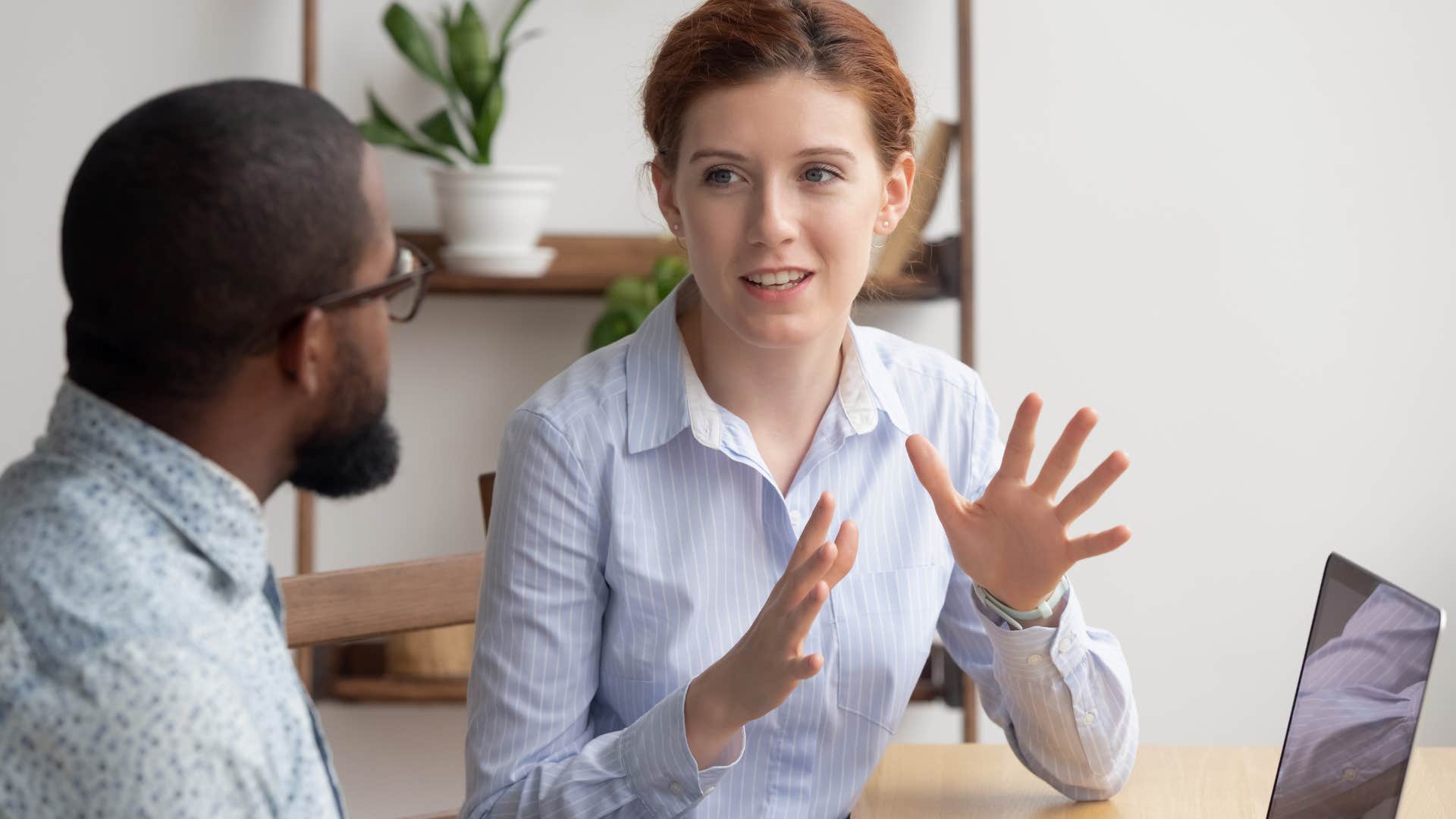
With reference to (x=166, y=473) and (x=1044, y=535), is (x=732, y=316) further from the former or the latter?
(x=166, y=473)

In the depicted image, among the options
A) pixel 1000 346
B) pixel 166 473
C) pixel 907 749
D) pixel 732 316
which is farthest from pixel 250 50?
pixel 166 473

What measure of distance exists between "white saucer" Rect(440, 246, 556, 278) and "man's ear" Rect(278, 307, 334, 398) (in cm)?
149

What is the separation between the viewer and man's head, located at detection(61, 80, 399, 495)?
0.76 meters

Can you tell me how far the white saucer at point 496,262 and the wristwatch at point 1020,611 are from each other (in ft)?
4.12

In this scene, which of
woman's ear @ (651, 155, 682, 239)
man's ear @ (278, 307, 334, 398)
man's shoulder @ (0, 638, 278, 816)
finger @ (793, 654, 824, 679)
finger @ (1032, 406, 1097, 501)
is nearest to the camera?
man's shoulder @ (0, 638, 278, 816)

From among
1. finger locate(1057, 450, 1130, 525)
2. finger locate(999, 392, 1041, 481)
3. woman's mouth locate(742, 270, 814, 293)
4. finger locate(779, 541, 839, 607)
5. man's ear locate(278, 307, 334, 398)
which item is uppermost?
woman's mouth locate(742, 270, 814, 293)

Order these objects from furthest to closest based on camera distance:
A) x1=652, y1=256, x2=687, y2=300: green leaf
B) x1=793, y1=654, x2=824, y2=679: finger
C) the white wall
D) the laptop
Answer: the white wall → x1=652, y1=256, x2=687, y2=300: green leaf → x1=793, y1=654, x2=824, y2=679: finger → the laptop

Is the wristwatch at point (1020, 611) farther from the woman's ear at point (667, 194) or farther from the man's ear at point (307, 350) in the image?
the man's ear at point (307, 350)

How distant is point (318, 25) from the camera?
247 centimetres

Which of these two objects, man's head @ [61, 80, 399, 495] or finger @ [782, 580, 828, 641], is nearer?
man's head @ [61, 80, 399, 495]

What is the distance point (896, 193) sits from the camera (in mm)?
1435

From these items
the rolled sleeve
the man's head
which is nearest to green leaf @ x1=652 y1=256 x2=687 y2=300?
the rolled sleeve

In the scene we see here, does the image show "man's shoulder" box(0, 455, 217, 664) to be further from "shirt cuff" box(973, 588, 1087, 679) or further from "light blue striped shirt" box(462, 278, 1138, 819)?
"shirt cuff" box(973, 588, 1087, 679)

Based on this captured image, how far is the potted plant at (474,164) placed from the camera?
230 cm
